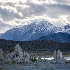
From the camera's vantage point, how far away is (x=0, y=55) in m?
133

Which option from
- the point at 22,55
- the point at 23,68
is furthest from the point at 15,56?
the point at 23,68

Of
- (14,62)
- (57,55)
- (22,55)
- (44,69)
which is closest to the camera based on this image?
(44,69)

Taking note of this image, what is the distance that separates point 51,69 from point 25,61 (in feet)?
84.0

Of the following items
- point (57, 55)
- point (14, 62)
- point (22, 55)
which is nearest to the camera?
point (14, 62)

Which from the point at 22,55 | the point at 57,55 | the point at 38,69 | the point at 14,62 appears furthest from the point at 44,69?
the point at 57,55

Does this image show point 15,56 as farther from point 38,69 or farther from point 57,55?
point 38,69

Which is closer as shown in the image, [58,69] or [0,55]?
[58,69]

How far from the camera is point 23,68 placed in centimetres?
10162

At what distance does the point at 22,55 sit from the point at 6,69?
32333 millimetres

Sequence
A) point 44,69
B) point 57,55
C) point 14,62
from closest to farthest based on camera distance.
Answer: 1. point 44,69
2. point 14,62
3. point 57,55

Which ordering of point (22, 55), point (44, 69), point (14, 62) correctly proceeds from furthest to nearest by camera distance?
1. point (22, 55)
2. point (14, 62)
3. point (44, 69)

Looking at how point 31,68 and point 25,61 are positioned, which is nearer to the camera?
point 31,68

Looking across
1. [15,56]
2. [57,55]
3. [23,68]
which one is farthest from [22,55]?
[23,68]

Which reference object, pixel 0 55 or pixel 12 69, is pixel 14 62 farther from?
pixel 12 69
